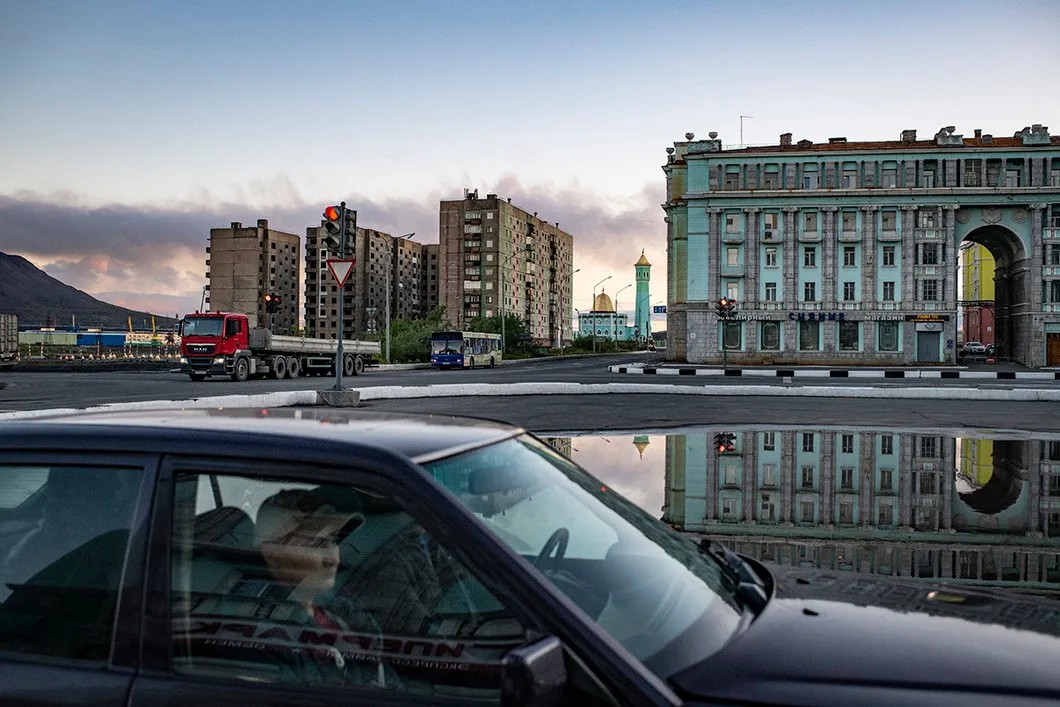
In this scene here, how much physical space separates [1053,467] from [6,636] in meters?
11.5

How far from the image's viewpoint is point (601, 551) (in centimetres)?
222

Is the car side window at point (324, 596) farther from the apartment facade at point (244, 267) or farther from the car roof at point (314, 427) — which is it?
the apartment facade at point (244, 267)

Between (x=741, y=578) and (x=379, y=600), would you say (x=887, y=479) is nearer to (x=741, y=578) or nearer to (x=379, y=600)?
(x=741, y=578)

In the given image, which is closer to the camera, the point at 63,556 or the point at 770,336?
the point at 63,556

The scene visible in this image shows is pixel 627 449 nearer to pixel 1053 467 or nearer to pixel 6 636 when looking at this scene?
pixel 1053 467

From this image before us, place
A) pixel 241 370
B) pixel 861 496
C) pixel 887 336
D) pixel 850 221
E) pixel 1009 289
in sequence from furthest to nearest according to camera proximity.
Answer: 1. pixel 1009 289
2. pixel 850 221
3. pixel 887 336
4. pixel 241 370
5. pixel 861 496

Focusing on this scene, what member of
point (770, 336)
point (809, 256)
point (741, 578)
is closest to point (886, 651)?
point (741, 578)

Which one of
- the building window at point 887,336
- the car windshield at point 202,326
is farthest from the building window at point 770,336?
the car windshield at point 202,326

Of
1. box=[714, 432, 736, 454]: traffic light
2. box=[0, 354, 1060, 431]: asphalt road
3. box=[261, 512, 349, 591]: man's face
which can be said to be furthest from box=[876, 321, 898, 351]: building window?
box=[261, 512, 349, 591]: man's face

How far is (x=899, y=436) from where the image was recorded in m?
13.8

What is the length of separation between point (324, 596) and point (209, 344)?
3303 centimetres

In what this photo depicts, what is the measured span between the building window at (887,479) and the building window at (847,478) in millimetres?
320

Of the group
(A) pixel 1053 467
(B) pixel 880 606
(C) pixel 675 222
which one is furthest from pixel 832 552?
(C) pixel 675 222

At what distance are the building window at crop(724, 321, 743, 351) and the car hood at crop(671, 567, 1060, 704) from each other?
62628 mm
